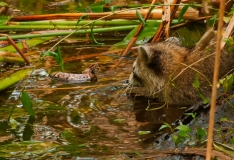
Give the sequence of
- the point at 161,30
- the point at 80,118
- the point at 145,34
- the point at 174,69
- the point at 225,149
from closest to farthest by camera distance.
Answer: the point at 225,149 → the point at 80,118 → the point at 174,69 → the point at 161,30 → the point at 145,34

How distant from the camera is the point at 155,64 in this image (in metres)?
5.87

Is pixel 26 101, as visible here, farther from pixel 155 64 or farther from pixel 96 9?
pixel 96 9

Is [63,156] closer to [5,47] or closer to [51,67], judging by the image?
[51,67]

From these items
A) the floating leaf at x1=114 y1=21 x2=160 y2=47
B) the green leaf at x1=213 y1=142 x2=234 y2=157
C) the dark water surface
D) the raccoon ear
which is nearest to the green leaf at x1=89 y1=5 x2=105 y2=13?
the floating leaf at x1=114 y1=21 x2=160 y2=47

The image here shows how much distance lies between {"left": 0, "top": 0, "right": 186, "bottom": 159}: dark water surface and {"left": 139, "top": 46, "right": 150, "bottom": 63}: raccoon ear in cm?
40

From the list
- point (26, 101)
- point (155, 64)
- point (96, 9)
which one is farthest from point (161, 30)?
point (26, 101)

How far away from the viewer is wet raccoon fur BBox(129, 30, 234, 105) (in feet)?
18.2

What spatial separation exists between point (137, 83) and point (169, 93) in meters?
0.48

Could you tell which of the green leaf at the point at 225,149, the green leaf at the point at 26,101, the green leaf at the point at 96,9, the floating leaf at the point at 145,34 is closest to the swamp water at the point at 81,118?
the green leaf at the point at 26,101

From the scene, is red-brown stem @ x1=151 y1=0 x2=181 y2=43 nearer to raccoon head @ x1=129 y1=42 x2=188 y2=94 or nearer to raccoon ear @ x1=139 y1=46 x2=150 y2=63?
raccoon head @ x1=129 y1=42 x2=188 y2=94

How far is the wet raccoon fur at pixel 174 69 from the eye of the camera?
18.2 ft

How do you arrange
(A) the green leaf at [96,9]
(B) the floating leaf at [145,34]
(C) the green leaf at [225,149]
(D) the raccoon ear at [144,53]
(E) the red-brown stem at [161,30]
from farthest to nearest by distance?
(A) the green leaf at [96,9], (B) the floating leaf at [145,34], (E) the red-brown stem at [161,30], (D) the raccoon ear at [144,53], (C) the green leaf at [225,149]

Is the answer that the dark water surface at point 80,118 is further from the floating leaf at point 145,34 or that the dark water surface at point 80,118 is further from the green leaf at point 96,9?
the green leaf at point 96,9

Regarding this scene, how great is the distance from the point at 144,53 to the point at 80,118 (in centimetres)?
116
